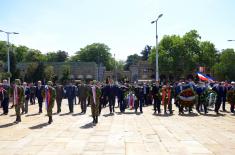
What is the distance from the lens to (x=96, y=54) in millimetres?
139875

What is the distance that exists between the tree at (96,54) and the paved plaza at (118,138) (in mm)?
122089

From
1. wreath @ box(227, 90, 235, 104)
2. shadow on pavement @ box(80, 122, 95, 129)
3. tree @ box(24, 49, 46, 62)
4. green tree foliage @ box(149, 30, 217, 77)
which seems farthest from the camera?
tree @ box(24, 49, 46, 62)

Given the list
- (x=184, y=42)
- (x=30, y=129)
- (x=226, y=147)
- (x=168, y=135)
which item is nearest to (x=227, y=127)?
(x=168, y=135)

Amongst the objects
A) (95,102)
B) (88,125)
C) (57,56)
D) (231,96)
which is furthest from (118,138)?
(57,56)

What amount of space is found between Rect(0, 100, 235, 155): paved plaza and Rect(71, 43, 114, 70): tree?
122089 millimetres

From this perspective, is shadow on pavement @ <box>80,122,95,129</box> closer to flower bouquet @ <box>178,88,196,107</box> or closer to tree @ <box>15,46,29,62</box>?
flower bouquet @ <box>178,88,196,107</box>

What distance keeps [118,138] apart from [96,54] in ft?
418

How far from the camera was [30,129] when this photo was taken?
608 inches

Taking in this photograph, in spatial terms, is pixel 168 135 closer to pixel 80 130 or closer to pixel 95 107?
pixel 80 130

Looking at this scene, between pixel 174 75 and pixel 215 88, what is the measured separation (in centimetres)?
6621

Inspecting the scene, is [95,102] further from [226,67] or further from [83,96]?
[226,67]

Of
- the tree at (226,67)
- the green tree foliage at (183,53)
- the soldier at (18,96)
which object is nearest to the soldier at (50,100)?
the soldier at (18,96)

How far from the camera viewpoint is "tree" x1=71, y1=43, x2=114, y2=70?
139 metres

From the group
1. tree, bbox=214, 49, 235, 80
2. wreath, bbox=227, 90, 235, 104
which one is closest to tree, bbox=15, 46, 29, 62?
tree, bbox=214, 49, 235, 80
